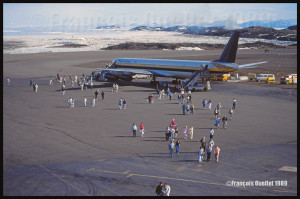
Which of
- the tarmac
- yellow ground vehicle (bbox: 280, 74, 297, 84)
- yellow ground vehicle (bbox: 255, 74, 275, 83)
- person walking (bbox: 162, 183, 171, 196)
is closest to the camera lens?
person walking (bbox: 162, 183, 171, 196)

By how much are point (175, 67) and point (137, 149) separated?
38.6 metres

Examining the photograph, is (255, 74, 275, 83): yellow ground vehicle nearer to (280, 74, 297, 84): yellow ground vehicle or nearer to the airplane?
(280, 74, 297, 84): yellow ground vehicle

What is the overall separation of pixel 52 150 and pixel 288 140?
19586mm

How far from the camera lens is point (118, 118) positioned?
1654 inches

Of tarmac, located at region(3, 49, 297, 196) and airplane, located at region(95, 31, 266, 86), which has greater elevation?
airplane, located at region(95, 31, 266, 86)

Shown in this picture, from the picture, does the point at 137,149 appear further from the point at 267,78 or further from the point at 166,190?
the point at 267,78

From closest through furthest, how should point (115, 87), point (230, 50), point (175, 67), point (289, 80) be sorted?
1. point (115, 87)
2. point (230, 50)
3. point (175, 67)
4. point (289, 80)

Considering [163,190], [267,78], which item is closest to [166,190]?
[163,190]

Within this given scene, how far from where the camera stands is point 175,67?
67625 mm

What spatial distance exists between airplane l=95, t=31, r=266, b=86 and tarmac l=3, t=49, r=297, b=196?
10.2 m

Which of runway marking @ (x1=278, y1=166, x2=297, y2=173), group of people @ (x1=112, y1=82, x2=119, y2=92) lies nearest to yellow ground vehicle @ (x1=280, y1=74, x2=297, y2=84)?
group of people @ (x1=112, y1=82, x2=119, y2=92)

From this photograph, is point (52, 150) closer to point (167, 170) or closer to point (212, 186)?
point (167, 170)

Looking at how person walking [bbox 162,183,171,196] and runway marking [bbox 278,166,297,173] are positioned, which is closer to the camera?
person walking [bbox 162,183,171,196]

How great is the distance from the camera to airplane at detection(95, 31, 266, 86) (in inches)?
2510
